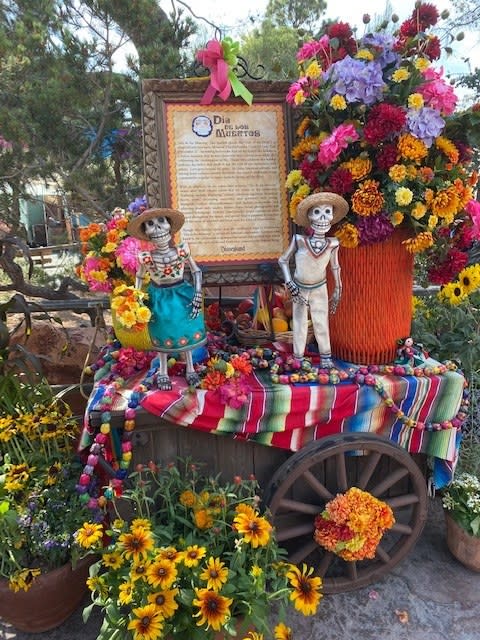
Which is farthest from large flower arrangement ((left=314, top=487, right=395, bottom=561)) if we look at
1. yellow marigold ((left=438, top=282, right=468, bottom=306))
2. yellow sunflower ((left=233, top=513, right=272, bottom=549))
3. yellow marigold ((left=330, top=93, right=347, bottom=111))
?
yellow marigold ((left=330, top=93, right=347, bottom=111))

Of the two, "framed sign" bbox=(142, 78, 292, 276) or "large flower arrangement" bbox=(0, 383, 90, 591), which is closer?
"large flower arrangement" bbox=(0, 383, 90, 591)

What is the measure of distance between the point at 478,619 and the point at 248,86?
240 cm

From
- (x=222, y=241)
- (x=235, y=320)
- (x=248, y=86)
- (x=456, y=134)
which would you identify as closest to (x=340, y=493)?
(x=235, y=320)

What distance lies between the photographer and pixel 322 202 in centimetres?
176

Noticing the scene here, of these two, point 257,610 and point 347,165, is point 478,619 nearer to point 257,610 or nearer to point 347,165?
point 257,610

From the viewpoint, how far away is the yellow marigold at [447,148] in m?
1.82

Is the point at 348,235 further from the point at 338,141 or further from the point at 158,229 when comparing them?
the point at 158,229

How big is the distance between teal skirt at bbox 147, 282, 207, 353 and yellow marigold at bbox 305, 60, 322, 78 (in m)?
0.92

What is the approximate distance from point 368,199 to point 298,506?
122cm

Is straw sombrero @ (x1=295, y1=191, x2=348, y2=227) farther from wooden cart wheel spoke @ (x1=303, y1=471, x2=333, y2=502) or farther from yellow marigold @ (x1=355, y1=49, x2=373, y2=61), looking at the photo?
wooden cart wheel spoke @ (x1=303, y1=471, x2=333, y2=502)

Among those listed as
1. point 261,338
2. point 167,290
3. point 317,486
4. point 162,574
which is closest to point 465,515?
point 317,486

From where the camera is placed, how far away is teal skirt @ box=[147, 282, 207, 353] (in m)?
1.77

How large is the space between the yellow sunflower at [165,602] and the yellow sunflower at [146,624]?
0.02 m

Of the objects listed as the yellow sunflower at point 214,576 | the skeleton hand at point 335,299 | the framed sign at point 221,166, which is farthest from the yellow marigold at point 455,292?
the yellow sunflower at point 214,576
